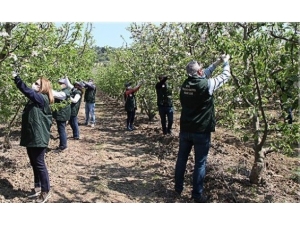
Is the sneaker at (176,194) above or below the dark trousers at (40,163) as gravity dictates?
below

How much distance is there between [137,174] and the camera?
6.21 meters

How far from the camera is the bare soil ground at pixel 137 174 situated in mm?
5012

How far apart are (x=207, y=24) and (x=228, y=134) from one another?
217 inches

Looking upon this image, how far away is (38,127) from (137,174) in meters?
2.27

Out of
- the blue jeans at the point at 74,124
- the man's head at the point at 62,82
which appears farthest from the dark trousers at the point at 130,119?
the man's head at the point at 62,82

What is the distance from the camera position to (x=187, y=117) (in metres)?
4.56

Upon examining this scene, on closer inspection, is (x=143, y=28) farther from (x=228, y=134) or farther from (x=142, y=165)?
(x=142, y=165)

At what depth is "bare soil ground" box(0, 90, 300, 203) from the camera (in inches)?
197

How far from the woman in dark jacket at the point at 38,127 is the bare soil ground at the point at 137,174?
0.37 metres

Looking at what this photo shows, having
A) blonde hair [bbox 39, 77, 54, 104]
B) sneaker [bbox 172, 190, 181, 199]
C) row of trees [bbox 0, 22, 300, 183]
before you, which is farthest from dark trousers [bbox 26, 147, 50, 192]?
sneaker [bbox 172, 190, 181, 199]

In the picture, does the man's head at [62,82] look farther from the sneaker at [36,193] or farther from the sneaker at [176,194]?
the sneaker at [176,194]

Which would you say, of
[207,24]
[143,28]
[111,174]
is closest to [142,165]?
[111,174]

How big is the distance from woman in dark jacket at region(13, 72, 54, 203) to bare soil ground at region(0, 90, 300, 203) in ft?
1.22

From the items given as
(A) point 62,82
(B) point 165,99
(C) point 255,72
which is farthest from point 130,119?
(C) point 255,72
